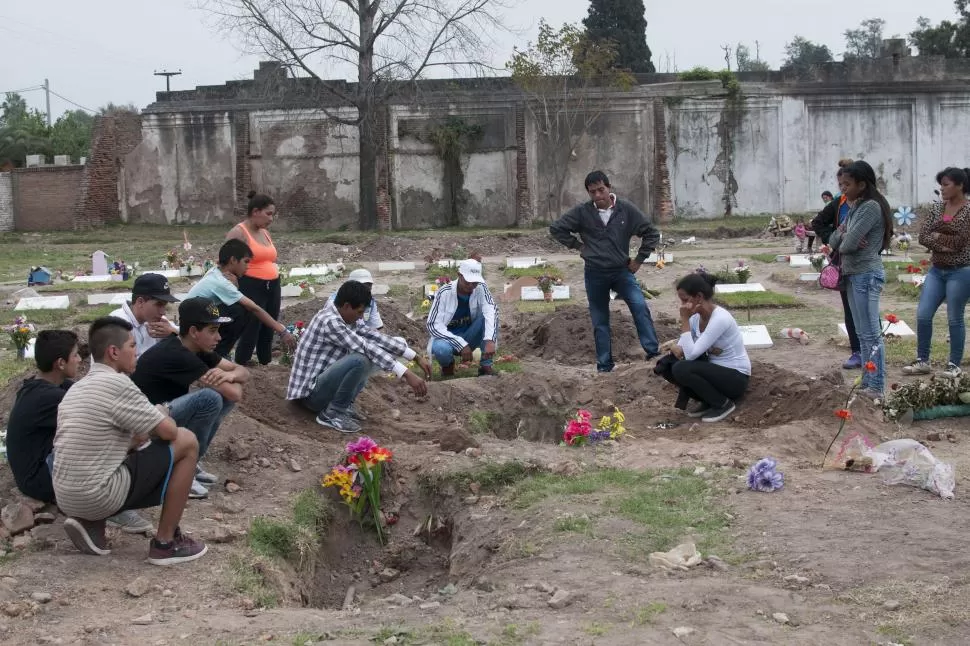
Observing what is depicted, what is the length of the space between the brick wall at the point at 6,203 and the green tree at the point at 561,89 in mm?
17167

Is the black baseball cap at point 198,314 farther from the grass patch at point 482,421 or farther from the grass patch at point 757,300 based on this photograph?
the grass patch at point 757,300

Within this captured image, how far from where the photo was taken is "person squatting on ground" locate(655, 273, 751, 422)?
8.20 meters

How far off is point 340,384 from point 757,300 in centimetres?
840

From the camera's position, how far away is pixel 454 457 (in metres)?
7.39

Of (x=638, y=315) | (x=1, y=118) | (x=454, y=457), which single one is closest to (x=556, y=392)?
(x=638, y=315)

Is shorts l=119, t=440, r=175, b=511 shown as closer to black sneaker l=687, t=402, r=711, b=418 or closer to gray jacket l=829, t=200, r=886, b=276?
black sneaker l=687, t=402, r=711, b=418

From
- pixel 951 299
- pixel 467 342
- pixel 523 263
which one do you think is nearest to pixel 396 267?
pixel 523 263

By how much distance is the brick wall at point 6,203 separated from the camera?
36.8 meters

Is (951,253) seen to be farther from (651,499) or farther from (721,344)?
(651,499)

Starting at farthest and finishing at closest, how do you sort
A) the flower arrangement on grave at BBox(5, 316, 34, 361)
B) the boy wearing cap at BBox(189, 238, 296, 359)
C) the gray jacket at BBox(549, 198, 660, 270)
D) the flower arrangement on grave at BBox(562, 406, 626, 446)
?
the flower arrangement on grave at BBox(5, 316, 34, 361) < the gray jacket at BBox(549, 198, 660, 270) < the boy wearing cap at BBox(189, 238, 296, 359) < the flower arrangement on grave at BBox(562, 406, 626, 446)

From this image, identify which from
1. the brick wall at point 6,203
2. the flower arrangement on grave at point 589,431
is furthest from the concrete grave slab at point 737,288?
the brick wall at point 6,203

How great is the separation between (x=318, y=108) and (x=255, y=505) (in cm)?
2846

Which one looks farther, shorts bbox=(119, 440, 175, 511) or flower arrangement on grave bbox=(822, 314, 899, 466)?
flower arrangement on grave bbox=(822, 314, 899, 466)

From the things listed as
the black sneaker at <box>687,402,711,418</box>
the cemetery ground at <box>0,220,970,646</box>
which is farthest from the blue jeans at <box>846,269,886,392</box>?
the black sneaker at <box>687,402,711,418</box>
